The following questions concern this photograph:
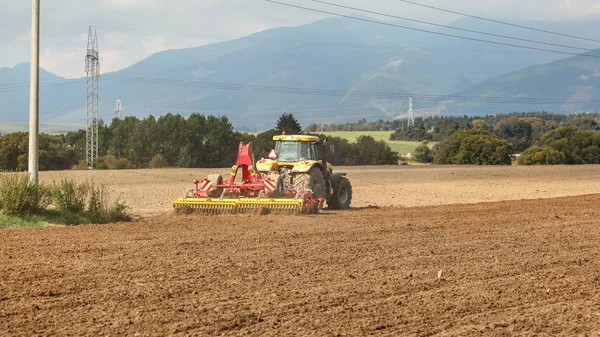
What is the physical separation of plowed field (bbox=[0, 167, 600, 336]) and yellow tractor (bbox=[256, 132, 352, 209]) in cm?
188

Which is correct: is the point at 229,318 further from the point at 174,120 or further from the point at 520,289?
the point at 174,120

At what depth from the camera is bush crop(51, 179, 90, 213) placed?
17656 millimetres

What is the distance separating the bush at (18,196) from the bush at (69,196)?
1.94ft

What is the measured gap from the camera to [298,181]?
20.0 meters

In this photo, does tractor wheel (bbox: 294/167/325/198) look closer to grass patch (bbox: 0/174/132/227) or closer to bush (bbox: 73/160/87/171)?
grass patch (bbox: 0/174/132/227)

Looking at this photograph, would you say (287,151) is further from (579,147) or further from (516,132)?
(516,132)

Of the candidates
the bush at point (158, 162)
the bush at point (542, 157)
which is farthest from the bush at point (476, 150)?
the bush at point (158, 162)

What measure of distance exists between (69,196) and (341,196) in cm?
765

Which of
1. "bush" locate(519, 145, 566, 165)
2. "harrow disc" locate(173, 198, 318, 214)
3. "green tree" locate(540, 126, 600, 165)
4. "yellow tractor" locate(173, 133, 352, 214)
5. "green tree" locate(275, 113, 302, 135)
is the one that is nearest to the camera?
"harrow disc" locate(173, 198, 318, 214)

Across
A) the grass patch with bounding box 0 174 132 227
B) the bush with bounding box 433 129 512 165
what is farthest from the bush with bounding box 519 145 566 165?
the grass patch with bounding box 0 174 132 227

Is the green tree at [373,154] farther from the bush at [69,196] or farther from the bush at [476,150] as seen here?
the bush at [69,196]

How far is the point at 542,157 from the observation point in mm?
63031

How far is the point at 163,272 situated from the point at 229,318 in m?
2.72

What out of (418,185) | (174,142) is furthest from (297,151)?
(174,142)
